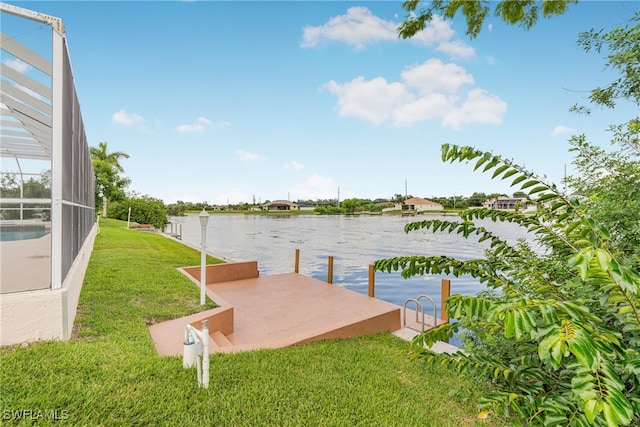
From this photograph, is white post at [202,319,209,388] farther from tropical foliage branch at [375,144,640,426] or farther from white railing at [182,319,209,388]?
tropical foliage branch at [375,144,640,426]

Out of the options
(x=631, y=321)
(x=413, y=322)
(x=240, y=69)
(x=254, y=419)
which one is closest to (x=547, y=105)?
(x=413, y=322)

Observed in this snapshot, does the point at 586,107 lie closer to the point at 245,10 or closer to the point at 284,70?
the point at 245,10

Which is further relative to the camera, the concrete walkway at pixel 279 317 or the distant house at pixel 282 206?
the distant house at pixel 282 206

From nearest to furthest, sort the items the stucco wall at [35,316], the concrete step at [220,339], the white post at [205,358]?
the white post at [205,358] → the stucco wall at [35,316] → the concrete step at [220,339]

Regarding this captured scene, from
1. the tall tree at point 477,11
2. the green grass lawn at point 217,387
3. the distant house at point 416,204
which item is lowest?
the green grass lawn at point 217,387

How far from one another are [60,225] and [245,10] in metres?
10.9

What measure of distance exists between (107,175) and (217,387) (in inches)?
1095

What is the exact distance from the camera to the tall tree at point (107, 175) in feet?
75.5

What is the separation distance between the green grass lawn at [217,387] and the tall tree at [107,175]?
20.7 m

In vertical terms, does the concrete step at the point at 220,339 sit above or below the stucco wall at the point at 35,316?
below

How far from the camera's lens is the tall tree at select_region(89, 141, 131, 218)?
75.5 feet

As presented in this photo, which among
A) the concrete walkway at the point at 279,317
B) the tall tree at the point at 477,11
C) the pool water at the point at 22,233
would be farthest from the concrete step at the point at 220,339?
the pool water at the point at 22,233

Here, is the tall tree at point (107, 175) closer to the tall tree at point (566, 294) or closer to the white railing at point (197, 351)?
the white railing at point (197, 351)

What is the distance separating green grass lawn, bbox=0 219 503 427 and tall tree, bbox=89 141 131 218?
68.0ft
